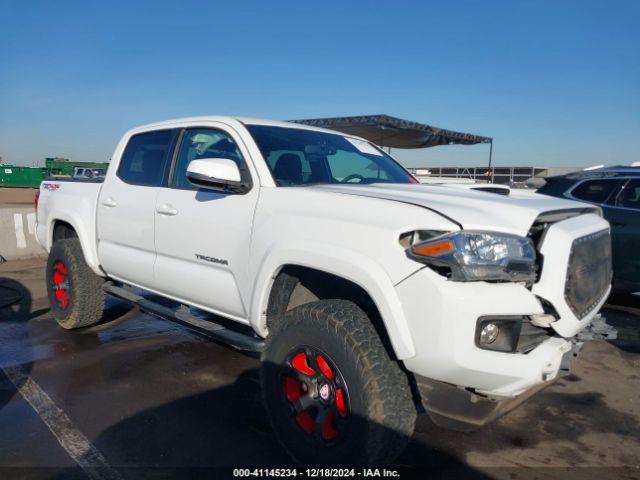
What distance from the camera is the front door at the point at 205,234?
3.01 metres

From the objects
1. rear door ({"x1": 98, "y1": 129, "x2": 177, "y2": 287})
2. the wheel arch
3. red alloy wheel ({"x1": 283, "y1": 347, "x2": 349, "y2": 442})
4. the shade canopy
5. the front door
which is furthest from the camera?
the shade canopy

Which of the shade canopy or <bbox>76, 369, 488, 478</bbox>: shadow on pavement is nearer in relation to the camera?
<bbox>76, 369, 488, 478</bbox>: shadow on pavement

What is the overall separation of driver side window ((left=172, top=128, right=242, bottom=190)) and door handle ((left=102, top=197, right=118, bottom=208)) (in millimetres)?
810

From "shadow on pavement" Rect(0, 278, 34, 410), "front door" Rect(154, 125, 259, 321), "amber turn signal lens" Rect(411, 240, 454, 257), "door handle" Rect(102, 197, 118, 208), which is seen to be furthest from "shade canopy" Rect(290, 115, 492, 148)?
"amber turn signal lens" Rect(411, 240, 454, 257)

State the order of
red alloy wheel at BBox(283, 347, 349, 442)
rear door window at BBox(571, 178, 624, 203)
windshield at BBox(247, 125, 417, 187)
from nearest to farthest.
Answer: red alloy wheel at BBox(283, 347, 349, 442), windshield at BBox(247, 125, 417, 187), rear door window at BBox(571, 178, 624, 203)

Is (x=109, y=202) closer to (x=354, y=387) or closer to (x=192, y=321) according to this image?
(x=192, y=321)

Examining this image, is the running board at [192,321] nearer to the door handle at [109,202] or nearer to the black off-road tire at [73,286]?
the black off-road tire at [73,286]

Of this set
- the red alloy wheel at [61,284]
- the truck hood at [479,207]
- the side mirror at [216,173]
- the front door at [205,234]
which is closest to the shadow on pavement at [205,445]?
the front door at [205,234]

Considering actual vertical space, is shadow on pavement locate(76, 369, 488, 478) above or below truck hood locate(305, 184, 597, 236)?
below

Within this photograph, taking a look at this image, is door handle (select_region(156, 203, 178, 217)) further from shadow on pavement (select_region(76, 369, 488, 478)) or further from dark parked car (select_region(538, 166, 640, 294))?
dark parked car (select_region(538, 166, 640, 294))

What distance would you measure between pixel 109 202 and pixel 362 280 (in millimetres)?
2828

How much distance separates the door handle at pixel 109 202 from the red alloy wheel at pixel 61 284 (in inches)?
42.0

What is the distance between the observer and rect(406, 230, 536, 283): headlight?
6.79ft

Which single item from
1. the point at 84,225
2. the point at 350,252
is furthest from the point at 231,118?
the point at 84,225
